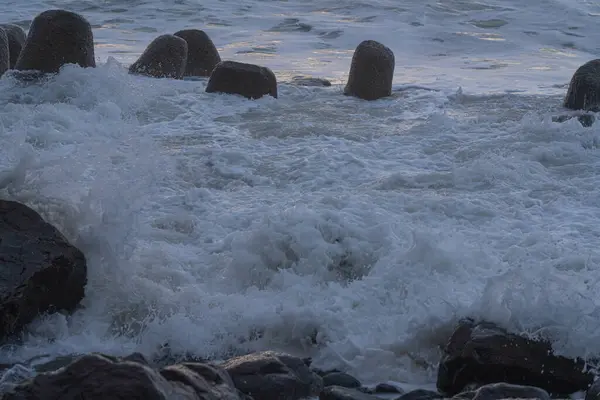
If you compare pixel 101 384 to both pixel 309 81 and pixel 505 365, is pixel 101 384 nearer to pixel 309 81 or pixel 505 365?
pixel 505 365

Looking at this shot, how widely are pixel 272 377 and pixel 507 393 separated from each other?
3.20 feet

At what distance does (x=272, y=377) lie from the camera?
3617 mm

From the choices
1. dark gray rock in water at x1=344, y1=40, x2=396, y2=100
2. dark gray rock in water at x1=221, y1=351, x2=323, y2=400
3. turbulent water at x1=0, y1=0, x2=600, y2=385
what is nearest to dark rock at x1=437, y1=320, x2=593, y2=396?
turbulent water at x1=0, y1=0, x2=600, y2=385

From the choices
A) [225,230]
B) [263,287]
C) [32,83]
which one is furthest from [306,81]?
[263,287]

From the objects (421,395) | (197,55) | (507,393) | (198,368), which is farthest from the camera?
(197,55)

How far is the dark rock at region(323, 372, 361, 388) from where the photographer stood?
3934 mm

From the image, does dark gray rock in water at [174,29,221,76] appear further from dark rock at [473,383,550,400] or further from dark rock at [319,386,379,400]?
dark rock at [473,383,550,400]

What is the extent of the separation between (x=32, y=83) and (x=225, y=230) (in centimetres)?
472

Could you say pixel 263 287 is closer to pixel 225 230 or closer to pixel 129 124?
pixel 225 230

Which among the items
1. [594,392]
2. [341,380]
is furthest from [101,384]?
[594,392]

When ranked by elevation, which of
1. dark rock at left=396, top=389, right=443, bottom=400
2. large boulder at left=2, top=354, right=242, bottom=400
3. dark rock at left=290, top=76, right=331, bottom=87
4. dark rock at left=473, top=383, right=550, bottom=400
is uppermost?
large boulder at left=2, top=354, right=242, bottom=400

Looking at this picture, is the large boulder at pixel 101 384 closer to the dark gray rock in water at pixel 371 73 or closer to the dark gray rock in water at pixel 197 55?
the dark gray rock in water at pixel 371 73

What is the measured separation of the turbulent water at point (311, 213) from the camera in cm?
441

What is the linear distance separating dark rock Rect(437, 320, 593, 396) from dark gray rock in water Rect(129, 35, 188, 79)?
805 cm
